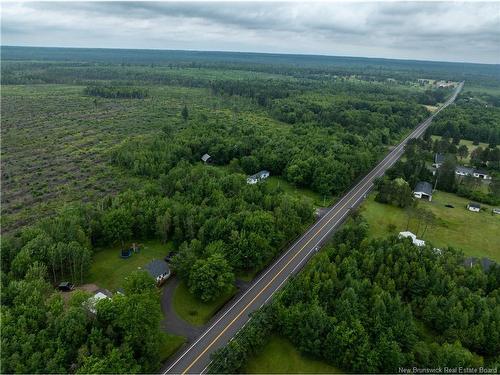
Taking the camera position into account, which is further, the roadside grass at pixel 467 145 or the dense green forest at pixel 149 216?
the roadside grass at pixel 467 145

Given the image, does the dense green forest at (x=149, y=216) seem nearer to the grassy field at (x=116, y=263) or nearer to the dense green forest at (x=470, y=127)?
the grassy field at (x=116, y=263)

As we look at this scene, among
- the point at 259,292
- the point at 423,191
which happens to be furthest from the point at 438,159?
the point at 259,292

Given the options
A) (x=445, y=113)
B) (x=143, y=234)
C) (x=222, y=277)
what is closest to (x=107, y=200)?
(x=143, y=234)

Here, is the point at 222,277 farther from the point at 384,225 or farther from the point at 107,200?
the point at 384,225

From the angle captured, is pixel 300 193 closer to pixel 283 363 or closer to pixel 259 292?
pixel 259 292

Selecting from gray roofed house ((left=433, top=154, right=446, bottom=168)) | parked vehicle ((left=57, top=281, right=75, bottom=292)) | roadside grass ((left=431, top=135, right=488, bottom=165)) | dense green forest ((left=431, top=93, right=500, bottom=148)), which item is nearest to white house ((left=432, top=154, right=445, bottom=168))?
gray roofed house ((left=433, top=154, right=446, bottom=168))

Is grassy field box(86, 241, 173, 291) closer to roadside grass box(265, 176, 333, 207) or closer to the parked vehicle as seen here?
the parked vehicle

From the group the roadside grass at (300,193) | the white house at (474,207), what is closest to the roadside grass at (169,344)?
the roadside grass at (300,193)
